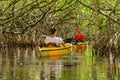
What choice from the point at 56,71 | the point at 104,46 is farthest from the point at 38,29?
the point at 56,71

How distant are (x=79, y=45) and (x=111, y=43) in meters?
9.71

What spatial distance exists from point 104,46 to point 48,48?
7.62 feet

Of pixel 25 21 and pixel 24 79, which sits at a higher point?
pixel 25 21

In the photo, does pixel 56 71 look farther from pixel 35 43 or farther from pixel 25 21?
pixel 35 43

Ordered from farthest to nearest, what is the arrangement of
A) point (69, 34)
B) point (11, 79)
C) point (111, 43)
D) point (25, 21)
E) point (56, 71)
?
point (69, 34) → point (25, 21) → point (111, 43) → point (56, 71) → point (11, 79)

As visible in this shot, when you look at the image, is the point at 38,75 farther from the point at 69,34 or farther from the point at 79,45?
the point at 69,34

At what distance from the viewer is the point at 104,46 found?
20.6 m

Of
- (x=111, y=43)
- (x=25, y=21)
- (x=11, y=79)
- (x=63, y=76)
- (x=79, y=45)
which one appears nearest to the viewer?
(x=11, y=79)

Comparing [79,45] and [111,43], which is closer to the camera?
[111,43]

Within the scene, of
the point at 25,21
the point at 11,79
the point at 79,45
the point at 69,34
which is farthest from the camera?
the point at 69,34

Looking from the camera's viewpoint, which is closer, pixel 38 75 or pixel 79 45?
pixel 38 75

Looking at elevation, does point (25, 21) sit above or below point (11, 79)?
above

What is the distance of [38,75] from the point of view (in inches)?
445

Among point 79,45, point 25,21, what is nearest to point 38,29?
point 79,45
